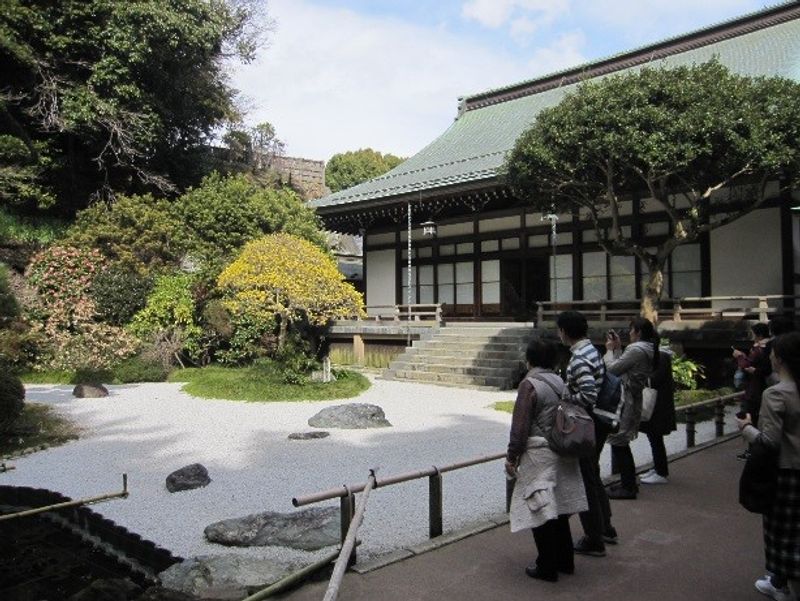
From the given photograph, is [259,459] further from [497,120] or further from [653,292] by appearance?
[497,120]

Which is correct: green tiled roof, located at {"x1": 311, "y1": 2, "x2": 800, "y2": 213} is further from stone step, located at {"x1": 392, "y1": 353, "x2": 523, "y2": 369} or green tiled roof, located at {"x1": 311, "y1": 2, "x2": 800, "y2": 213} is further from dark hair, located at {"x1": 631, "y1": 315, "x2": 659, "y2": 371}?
dark hair, located at {"x1": 631, "y1": 315, "x2": 659, "y2": 371}

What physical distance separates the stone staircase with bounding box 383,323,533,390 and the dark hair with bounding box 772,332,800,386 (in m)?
10.7

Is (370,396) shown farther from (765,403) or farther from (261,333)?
(765,403)

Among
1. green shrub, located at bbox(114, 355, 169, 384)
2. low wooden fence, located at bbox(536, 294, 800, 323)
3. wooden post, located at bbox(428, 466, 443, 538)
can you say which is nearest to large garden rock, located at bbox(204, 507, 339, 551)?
wooden post, located at bbox(428, 466, 443, 538)

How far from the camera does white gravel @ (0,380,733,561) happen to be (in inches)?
217

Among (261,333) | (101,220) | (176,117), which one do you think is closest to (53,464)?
(261,333)

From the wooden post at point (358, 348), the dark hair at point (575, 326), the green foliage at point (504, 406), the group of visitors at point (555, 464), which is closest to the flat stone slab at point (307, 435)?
the green foliage at point (504, 406)

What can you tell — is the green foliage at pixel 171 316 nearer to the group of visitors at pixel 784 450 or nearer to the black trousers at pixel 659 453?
the black trousers at pixel 659 453

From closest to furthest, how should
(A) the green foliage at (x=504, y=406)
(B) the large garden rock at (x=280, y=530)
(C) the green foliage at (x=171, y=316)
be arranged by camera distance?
(B) the large garden rock at (x=280, y=530)
(A) the green foliage at (x=504, y=406)
(C) the green foliage at (x=171, y=316)

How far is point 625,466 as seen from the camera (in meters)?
5.46

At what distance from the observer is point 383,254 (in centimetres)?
2159

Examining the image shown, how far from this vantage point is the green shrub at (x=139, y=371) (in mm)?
15750

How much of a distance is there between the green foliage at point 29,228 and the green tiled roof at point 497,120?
8.28m

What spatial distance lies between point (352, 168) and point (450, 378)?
3194 cm
